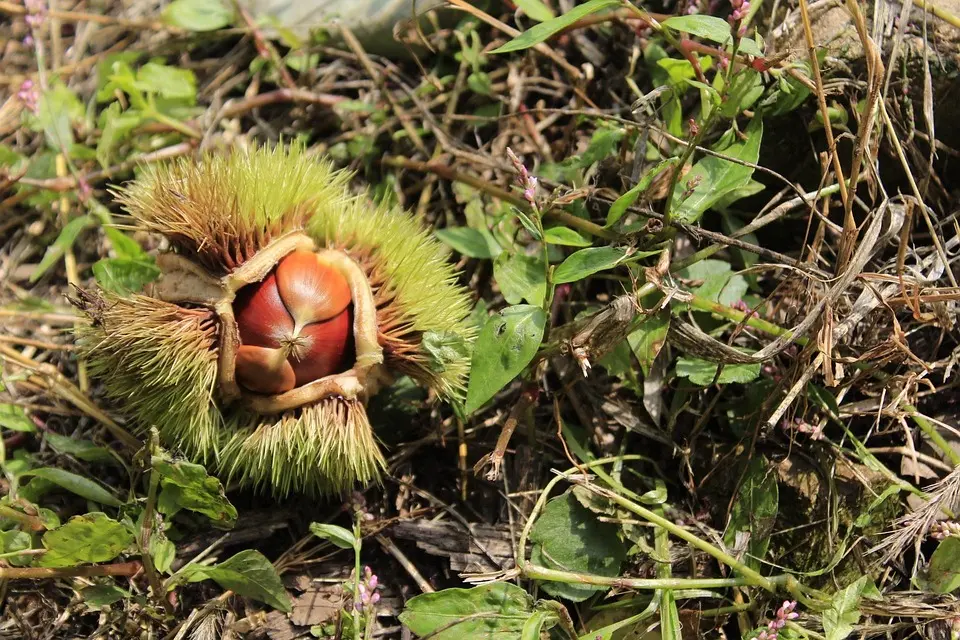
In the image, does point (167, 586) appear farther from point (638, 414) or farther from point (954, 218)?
point (954, 218)

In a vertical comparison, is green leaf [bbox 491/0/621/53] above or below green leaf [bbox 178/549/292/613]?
above

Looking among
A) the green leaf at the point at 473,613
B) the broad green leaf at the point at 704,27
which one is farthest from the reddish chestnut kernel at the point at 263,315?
the broad green leaf at the point at 704,27

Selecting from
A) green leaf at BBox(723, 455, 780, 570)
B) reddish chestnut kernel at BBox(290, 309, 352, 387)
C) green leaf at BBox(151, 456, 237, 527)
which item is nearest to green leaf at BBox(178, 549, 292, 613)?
green leaf at BBox(151, 456, 237, 527)

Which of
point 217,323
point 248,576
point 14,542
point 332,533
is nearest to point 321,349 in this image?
point 217,323

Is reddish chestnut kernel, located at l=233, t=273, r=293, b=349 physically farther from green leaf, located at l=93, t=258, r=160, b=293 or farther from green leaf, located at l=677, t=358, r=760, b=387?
green leaf, located at l=677, t=358, r=760, b=387

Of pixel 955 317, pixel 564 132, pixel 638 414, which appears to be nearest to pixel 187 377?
pixel 638 414

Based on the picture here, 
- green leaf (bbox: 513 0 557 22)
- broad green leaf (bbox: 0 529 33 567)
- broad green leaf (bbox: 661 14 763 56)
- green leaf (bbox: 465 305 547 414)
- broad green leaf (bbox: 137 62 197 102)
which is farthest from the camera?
broad green leaf (bbox: 137 62 197 102)

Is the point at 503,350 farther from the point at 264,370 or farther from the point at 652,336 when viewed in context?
the point at 264,370
